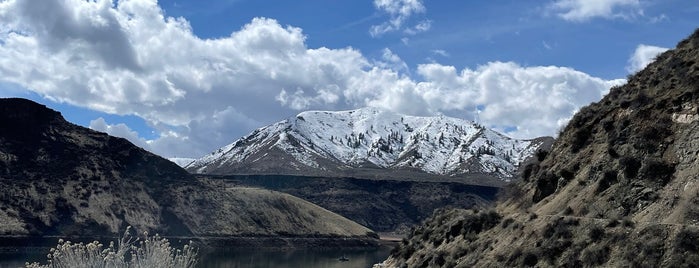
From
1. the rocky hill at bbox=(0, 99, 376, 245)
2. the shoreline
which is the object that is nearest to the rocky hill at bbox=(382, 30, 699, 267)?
the shoreline

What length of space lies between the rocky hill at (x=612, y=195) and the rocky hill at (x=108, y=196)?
96.7 metres

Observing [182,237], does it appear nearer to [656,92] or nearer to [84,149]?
[84,149]

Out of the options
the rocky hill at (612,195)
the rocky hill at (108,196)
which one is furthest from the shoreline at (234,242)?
the rocky hill at (612,195)

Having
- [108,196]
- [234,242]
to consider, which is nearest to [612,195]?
[234,242]

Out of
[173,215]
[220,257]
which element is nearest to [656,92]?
[220,257]

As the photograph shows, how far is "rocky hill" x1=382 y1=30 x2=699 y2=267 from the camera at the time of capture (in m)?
22.0

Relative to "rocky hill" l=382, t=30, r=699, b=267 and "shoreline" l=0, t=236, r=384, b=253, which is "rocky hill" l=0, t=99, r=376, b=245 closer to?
"shoreline" l=0, t=236, r=384, b=253

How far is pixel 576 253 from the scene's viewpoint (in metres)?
23.7

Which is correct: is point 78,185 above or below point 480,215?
above

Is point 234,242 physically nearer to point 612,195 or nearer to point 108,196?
point 108,196

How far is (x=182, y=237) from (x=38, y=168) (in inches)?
1220

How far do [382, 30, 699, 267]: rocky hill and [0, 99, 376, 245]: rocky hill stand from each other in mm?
96735

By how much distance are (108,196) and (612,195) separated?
125876 mm

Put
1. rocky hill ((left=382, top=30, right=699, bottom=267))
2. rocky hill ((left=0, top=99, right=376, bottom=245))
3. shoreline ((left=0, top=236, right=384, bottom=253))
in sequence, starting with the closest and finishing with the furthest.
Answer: rocky hill ((left=382, top=30, right=699, bottom=267)), shoreline ((left=0, top=236, right=384, bottom=253)), rocky hill ((left=0, top=99, right=376, bottom=245))
